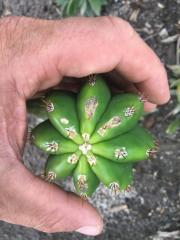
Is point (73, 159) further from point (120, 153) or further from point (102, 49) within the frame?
point (102, 49)

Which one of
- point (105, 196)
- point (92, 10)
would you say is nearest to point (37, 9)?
point (92, 10)

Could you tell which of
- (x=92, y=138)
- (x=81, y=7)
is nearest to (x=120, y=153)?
(x=92, y=138)

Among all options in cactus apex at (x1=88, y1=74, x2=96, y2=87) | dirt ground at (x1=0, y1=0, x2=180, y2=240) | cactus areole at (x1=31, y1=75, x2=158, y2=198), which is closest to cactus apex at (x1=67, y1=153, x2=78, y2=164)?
cactus areole at (x1=31, y1=75, x2=158, y2=198)

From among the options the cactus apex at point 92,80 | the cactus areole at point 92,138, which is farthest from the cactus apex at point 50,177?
the cactus apex at point 92,80

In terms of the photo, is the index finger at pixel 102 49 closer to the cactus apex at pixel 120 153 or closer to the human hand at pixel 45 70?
the human hand at pixel 45 70

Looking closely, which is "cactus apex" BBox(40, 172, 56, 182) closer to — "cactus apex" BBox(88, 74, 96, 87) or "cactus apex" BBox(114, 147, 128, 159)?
"cactus apex" BBox(114, 147, 128, 159)

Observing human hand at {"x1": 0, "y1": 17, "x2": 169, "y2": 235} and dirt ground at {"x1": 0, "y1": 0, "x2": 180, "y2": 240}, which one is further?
dirt ground at {"x1": 0, "y1": 0, "x2": 180, "y2": 240}

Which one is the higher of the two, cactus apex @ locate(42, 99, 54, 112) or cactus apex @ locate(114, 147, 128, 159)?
cactus apex @ locate(42, 99, 54, 112)

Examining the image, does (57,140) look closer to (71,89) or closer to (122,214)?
(71,89)
